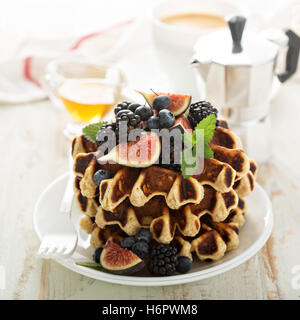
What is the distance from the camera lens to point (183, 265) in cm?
181

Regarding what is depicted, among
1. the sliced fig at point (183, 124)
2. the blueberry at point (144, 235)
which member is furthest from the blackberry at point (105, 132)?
the blueberry at point (144, 235)

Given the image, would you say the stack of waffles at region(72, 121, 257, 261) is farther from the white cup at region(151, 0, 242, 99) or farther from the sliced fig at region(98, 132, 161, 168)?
the white cup at region(151, 0, 242, 99)

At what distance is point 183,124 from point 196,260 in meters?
0.51

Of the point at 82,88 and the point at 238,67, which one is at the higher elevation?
the point at 238,67

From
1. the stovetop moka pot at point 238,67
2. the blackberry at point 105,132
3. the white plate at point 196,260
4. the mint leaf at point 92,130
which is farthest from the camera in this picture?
the stovetop moka pot at point 238,67

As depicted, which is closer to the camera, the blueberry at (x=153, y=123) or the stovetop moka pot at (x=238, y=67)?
the blueberry at (x=153, y=123)

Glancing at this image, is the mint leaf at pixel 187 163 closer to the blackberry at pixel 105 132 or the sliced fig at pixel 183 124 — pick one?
the sliced fig at pixel 183 124

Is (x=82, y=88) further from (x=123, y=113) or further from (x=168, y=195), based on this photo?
(x=168, y=195)

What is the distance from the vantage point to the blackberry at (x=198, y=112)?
1.86 metres

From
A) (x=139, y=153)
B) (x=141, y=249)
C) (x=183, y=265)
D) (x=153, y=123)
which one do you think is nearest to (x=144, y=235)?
(x=141, y=249)

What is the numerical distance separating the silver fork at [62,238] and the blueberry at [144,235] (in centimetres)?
24

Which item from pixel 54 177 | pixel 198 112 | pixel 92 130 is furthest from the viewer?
pixel 54 177
